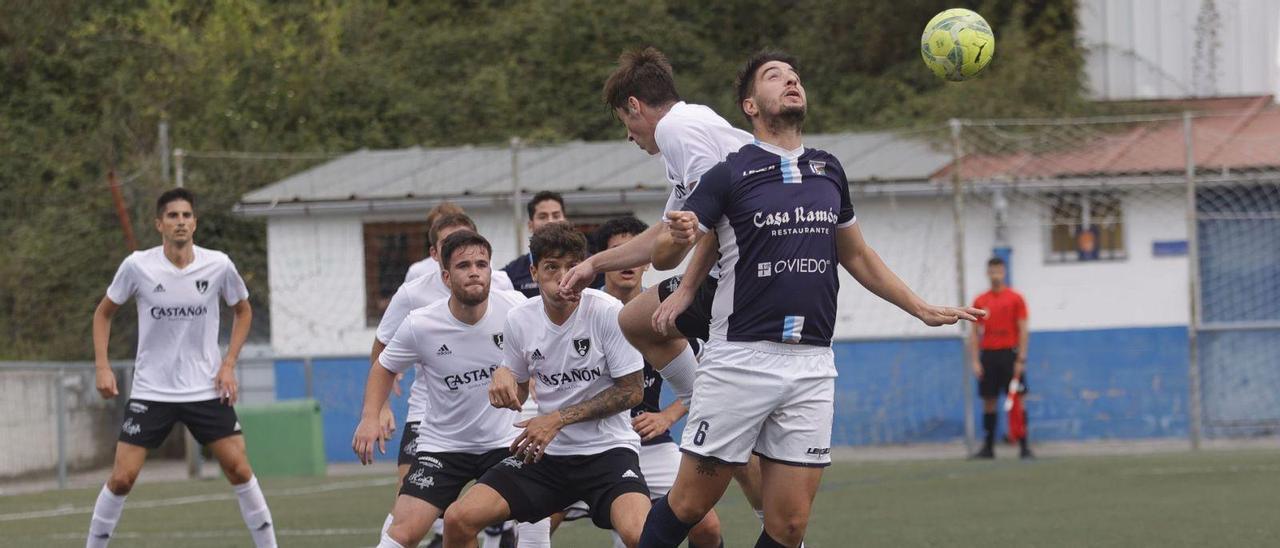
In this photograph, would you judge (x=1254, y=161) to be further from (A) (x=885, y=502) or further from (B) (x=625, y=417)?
(B) (x=625, y=417)

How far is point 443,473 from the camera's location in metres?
7.44

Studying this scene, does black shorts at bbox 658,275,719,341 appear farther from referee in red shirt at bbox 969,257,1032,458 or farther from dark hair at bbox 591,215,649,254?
referee in red shirt at bbox 969,257,1032,458

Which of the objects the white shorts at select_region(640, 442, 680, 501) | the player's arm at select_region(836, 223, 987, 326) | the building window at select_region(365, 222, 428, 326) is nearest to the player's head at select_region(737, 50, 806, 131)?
the player's arm at select_region(836, 223, 987, 326)

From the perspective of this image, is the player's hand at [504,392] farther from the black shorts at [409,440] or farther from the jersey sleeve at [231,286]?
the jersey sleeve at [231,286]

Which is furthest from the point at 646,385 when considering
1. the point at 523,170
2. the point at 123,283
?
the point at 523,170

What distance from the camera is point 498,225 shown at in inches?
740

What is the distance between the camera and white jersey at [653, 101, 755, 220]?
6430mm

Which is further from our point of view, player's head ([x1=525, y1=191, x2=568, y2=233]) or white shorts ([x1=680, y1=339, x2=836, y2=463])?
player's head ([x1=525, y1=191, x2=568, y2=233])

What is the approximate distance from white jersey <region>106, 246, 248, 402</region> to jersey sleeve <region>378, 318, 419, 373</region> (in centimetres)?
246

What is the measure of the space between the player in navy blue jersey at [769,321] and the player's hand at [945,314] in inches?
2.5

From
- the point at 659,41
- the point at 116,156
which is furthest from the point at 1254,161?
the point at 116,156

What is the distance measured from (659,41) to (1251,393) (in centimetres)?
1381

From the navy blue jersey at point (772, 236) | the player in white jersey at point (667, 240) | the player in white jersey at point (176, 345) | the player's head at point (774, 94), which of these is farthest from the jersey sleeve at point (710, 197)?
the player in white jersey at point (176, 345)

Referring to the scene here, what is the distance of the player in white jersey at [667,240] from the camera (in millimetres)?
6098
